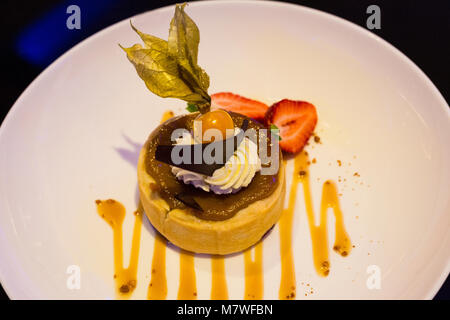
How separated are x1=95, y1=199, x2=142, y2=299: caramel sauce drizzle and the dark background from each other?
1.47m

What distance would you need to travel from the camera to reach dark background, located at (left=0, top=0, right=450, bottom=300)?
13.3ft

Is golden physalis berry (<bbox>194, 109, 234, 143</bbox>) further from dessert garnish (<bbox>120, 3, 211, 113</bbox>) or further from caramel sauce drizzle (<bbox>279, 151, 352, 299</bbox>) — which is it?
caramel sauce drizzle (<bbox>279, 151, 352, 299</bbox>)

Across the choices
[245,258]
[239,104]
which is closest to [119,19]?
[239,104]

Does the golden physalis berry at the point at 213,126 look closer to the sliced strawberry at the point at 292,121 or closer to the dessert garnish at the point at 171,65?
the dessert garnish at the point at 171,65

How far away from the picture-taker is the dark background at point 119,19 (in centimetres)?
405

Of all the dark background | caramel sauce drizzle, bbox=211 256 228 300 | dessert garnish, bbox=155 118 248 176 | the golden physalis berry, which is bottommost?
caramel sauce drizzle, bbox=211 256 228 300

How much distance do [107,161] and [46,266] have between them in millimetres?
932

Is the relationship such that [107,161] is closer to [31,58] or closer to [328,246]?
[31,58]

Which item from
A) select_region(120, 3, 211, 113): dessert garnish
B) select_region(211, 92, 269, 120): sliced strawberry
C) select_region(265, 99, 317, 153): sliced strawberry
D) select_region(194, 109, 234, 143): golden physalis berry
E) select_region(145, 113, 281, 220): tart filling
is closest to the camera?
select_region(120, 3, 211, 113): dessert garnish

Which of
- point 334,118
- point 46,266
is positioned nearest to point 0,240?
point 46,266

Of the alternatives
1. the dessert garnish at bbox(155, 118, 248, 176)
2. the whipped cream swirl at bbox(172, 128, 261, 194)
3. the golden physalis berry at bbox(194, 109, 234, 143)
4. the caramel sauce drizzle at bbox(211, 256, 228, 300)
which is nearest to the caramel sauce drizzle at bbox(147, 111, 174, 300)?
the caramel sauce drizzle at bbox(211, 256, 228, 300)

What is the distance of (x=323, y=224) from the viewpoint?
10.4 ft

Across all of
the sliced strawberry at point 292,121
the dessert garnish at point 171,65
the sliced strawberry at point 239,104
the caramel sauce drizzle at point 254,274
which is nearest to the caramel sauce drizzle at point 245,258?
the caramel sauce drizzle at point 254,274

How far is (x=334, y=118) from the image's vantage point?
3.65 m
